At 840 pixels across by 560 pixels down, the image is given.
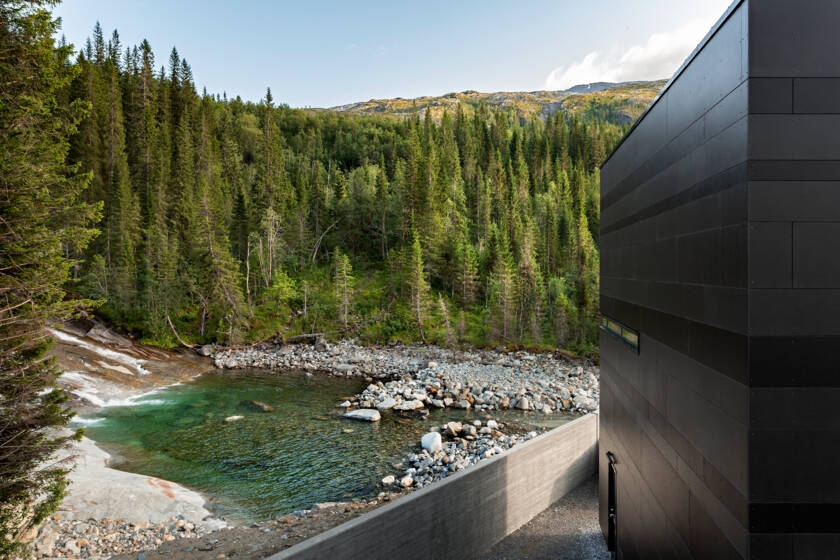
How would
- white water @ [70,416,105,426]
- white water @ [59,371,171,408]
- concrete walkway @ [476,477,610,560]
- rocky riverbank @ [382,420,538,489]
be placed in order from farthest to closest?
white water @ [59,371,171,408], white water @ [70,416,105,426], rocky riverbank @ [382,420,538,489], concrete walkway @ [476,477,610,560]

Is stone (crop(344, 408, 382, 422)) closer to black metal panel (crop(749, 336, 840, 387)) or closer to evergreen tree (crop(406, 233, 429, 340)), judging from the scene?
evergreen tree (crop(406, 233, 429, 340))

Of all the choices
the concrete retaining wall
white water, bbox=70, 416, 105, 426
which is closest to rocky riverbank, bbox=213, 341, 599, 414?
the concrete retaining wall

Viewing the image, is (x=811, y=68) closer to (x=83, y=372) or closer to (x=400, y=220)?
(x=83, y=372)

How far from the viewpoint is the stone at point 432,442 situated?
1441 cm

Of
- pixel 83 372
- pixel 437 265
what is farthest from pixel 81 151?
pixel 437 265

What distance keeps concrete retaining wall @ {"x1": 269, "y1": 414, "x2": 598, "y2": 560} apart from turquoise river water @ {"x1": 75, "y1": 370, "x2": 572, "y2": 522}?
13.7 feet

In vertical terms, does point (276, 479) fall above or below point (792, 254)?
below

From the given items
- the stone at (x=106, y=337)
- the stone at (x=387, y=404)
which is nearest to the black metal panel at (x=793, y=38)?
the stone at (x=387, y=404)

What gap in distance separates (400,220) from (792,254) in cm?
4165

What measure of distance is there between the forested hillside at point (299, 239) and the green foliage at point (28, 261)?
20.0 m

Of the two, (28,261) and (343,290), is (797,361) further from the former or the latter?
(343,290)

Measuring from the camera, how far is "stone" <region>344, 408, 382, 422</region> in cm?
1795

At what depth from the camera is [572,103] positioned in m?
160

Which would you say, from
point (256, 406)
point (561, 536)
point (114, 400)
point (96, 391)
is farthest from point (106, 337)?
point (561, 536)
